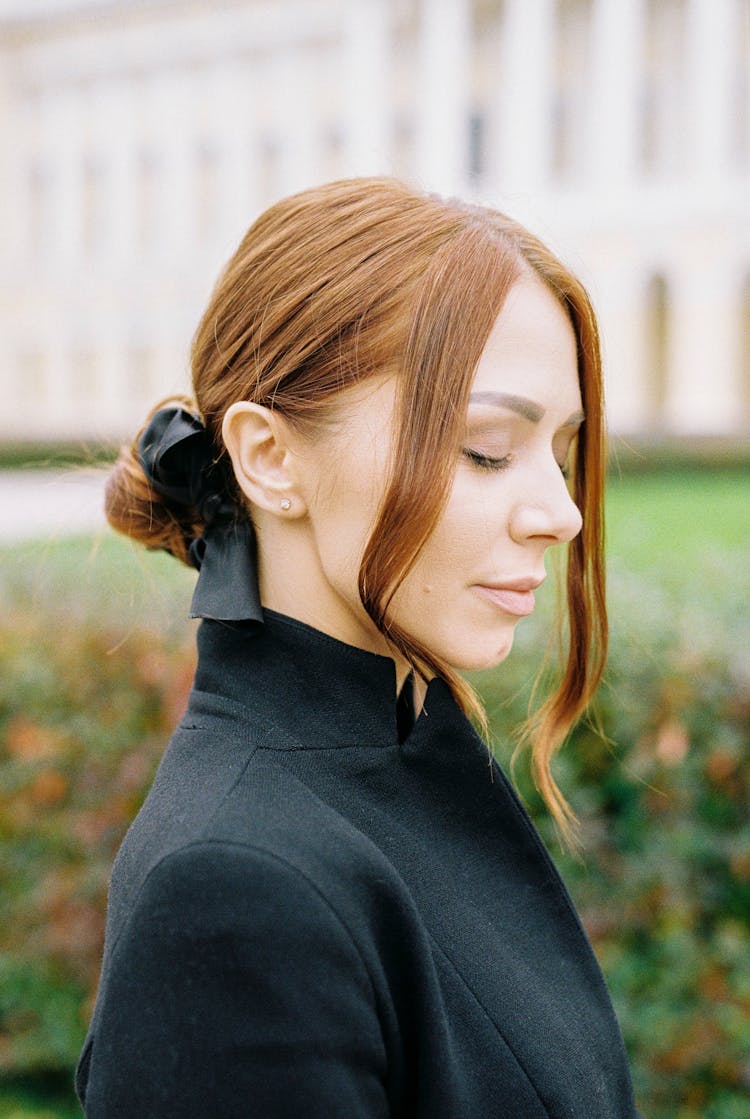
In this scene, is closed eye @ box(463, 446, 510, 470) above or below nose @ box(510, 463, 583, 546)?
above

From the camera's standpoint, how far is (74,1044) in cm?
340

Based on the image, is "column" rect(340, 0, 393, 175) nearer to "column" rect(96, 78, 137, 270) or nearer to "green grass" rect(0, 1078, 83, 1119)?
"column" rect(96, 78, 137, 270)

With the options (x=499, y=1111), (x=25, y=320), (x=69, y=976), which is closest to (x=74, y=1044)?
(x=69, y=976)

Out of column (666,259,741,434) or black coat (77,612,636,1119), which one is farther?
column (666,259,741,434)

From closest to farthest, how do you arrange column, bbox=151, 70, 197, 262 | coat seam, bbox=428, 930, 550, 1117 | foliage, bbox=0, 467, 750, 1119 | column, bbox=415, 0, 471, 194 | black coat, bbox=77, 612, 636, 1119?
black coat, bbox=77, 612, 636, 1119
coat seam, bbox=428, 930, 550, 1117
foliage, bbox=0, 467, 750, 1119
column, bbox=415, 0, 471, 194
column, bbox=151, 70, 197, 262

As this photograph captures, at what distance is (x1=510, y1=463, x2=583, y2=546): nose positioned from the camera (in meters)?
1.31

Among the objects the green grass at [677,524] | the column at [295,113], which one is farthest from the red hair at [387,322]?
the column at [295,113]

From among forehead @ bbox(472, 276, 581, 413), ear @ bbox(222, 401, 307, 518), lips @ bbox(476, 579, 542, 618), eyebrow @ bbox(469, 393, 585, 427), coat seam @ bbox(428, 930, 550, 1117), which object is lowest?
coat seam @ bbox(428, 930, 550, 1117)

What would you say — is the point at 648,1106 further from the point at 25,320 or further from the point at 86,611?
the point at 25,320

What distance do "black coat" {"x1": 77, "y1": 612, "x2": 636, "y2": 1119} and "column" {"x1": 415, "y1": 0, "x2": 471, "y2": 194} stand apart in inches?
1203

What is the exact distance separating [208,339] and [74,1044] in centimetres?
255

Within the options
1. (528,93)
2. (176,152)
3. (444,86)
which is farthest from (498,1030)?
(176,152)

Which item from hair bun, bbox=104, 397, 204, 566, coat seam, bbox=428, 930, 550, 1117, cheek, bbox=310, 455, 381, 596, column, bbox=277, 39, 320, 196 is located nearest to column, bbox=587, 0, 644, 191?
column, bbox=277, 39, 320, 196

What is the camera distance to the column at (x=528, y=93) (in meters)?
29.8
